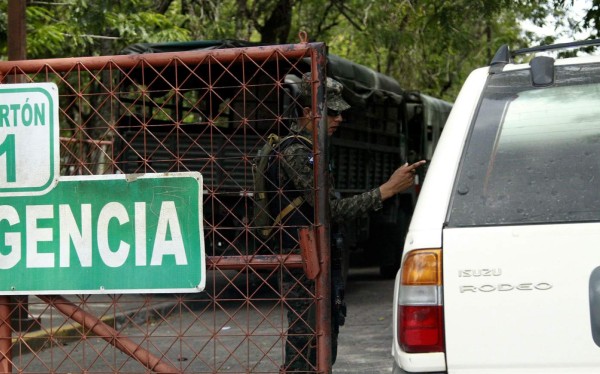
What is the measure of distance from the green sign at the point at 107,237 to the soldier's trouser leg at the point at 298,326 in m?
0.62

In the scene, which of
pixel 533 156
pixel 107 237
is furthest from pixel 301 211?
pixel 533 156

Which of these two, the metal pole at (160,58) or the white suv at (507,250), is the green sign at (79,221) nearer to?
the metal pole at (160,58)

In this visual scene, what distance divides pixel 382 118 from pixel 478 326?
10.7 meters

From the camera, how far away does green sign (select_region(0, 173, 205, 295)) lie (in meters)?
4.61

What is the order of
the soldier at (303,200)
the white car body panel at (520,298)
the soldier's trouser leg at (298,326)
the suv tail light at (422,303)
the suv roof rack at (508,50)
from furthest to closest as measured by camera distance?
the soldier's trouser leg at (298,326) < the soldier at (303,200) < the suv roof rack at (508,50) < the suv tail light at (422,303) < the white car body panel at (520,298)

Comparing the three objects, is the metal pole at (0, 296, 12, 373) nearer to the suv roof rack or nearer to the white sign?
the white sign

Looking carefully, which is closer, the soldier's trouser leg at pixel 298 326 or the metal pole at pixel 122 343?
the metal pole at pixel 122 343

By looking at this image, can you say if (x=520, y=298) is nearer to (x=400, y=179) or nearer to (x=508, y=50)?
(x=508, y=50)

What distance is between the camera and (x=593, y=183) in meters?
3.21

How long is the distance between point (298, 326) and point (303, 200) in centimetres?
64

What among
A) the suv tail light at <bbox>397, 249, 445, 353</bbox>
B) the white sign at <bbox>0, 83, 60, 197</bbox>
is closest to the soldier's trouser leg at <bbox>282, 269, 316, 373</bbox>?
the white sign at <bbox>0, 83, 60, 197</bbox>

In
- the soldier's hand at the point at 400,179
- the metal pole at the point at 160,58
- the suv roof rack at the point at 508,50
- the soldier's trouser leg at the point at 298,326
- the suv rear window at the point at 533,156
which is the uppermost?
the suv roof rack at the point at 508,50

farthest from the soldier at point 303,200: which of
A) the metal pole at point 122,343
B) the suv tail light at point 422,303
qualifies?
the suv tail light at point 422,303

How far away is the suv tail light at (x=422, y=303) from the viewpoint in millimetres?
3189
